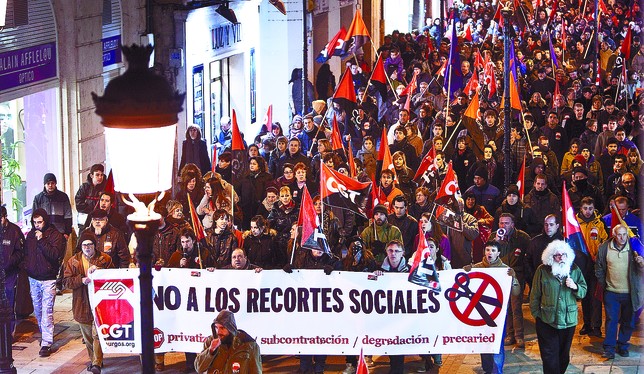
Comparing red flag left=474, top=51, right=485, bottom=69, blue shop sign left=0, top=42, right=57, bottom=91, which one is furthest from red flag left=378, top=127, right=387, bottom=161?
red flag left=474, top=51, right=485, bottom=69

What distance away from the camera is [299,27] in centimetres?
3312

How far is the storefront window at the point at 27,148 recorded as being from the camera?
1916 centimetres

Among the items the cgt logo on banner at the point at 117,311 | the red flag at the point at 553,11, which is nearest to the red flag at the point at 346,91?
the cgt logo on banner at the point at 117,311

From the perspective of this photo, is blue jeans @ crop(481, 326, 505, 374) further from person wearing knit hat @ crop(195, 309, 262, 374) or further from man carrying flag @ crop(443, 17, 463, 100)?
man carrying flag @ crop(443, 17, 463, 100)

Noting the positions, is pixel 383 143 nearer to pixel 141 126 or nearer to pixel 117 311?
pixel 117 311

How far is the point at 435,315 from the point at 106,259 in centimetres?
333

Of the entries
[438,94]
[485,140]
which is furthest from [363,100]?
[485,140]

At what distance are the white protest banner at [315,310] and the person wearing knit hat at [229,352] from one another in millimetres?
2793

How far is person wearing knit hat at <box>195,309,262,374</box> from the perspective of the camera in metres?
10.7

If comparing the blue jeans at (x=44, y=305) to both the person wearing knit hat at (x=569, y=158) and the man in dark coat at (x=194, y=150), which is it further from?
the person wearing knit hat at (x=569, y=158)

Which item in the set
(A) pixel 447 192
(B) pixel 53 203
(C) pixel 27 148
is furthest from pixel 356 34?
(A) pixel 447 192

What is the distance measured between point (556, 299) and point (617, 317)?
1.78 metres

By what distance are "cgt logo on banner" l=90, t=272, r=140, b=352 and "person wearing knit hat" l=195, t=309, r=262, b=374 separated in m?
2.89

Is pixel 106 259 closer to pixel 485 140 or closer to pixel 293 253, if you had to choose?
pixel 293 253
